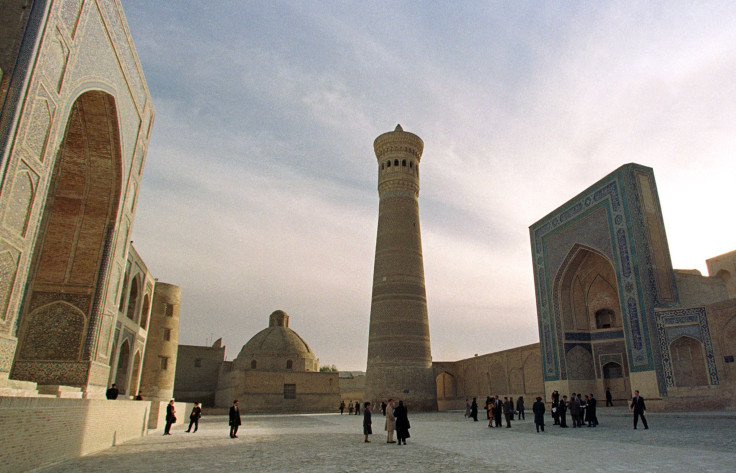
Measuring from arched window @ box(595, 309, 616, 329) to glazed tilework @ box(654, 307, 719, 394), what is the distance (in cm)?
441

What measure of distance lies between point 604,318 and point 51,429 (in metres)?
16.4

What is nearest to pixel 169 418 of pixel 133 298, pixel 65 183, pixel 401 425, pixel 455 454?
pixel 65 183

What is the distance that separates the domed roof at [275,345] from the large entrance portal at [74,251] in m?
22.3

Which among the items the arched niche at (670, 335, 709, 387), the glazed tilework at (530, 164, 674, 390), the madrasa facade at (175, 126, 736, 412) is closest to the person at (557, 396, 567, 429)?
the madrasa facade at (175, 126, 736, 412)

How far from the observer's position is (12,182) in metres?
4.82

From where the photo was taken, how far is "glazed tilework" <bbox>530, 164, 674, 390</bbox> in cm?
1256

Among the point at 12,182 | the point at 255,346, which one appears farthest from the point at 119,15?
the point at 255,346

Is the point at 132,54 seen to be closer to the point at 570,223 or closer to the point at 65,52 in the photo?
the point at 65,52

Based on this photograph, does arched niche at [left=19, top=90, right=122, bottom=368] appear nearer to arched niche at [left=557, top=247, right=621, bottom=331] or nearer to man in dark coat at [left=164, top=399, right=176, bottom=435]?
man in dark coat at [left=164, top=399, right=176, bottom=435]

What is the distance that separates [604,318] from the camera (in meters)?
16.8

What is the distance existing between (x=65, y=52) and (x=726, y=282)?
19.1 metres

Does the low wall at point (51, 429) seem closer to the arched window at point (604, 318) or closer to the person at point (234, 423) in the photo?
the person at point (234, 423)

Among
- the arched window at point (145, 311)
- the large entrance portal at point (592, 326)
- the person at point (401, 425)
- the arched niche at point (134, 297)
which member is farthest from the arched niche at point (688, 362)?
the arched window at point (145, 311)

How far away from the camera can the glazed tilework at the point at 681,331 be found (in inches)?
452
